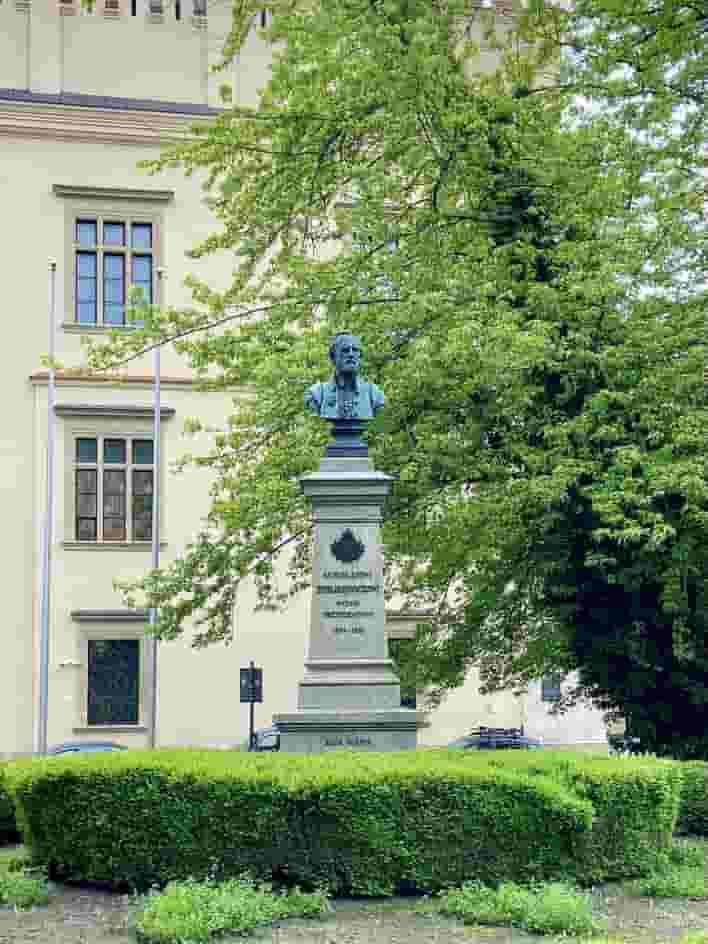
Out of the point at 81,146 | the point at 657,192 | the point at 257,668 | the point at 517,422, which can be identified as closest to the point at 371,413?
the point at 517,422

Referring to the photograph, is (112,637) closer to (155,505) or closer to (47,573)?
(47,573)

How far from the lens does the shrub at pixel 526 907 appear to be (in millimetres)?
10242

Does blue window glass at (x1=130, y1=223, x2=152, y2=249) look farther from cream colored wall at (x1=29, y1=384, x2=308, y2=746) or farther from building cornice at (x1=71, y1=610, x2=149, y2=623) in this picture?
building cornice at (x1=71, y1=610, x2=149, y2=623)

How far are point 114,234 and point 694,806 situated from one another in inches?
1033

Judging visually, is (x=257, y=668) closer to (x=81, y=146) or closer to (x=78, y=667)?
(x=78, y=667)

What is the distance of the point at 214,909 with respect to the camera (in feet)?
33.2

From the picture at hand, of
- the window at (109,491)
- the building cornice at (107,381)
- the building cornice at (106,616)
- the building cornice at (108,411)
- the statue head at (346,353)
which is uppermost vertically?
the building cornice at (107,381)

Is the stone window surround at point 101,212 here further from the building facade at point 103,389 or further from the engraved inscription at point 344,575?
the engraved inscription at point 344,575

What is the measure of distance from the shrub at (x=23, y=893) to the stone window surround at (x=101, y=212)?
26419 millimetres

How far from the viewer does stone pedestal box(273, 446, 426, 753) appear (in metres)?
14.4

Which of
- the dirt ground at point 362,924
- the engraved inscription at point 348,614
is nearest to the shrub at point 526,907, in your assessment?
the dirt ground at point 362,924

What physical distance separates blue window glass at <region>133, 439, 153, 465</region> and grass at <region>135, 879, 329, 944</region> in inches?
1060

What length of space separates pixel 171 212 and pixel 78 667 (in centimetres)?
1109

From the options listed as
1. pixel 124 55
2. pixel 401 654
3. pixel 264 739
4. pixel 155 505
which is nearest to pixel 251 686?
pixel 264 739
